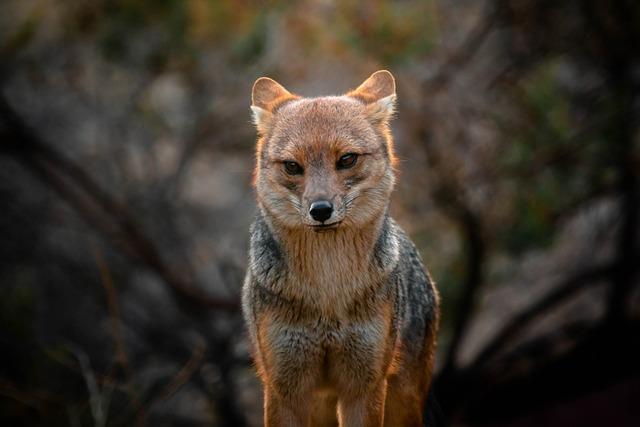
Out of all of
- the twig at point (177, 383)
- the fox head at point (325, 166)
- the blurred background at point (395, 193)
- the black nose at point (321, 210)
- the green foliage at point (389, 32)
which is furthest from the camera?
the blurred background at point (395, 193)

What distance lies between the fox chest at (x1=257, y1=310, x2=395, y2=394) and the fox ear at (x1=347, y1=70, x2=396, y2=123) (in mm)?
1098

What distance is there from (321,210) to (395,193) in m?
6.90

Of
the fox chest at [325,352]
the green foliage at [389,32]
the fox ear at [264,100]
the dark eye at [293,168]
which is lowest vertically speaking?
the fox chest at [325,352]

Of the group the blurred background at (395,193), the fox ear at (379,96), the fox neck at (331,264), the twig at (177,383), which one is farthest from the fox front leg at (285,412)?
the blurred background at (395,193)

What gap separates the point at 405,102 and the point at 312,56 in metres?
1.83

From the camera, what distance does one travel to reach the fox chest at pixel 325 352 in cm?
433

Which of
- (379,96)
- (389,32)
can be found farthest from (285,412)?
(389,32)

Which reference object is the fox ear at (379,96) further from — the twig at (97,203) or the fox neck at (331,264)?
the twig at (97,203)

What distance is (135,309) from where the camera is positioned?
13805 mm

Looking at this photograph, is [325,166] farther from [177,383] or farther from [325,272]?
[177,383]

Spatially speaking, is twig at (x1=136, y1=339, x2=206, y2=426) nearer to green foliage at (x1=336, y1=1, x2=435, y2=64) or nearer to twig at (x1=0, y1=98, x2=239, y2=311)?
twig at (x1=0, y1=98, x2=239, y2=311)

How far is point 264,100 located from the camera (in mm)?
4938

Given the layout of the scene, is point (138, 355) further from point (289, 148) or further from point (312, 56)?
point (289, 148)

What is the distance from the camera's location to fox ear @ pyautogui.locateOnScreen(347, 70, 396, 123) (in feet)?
15.5
